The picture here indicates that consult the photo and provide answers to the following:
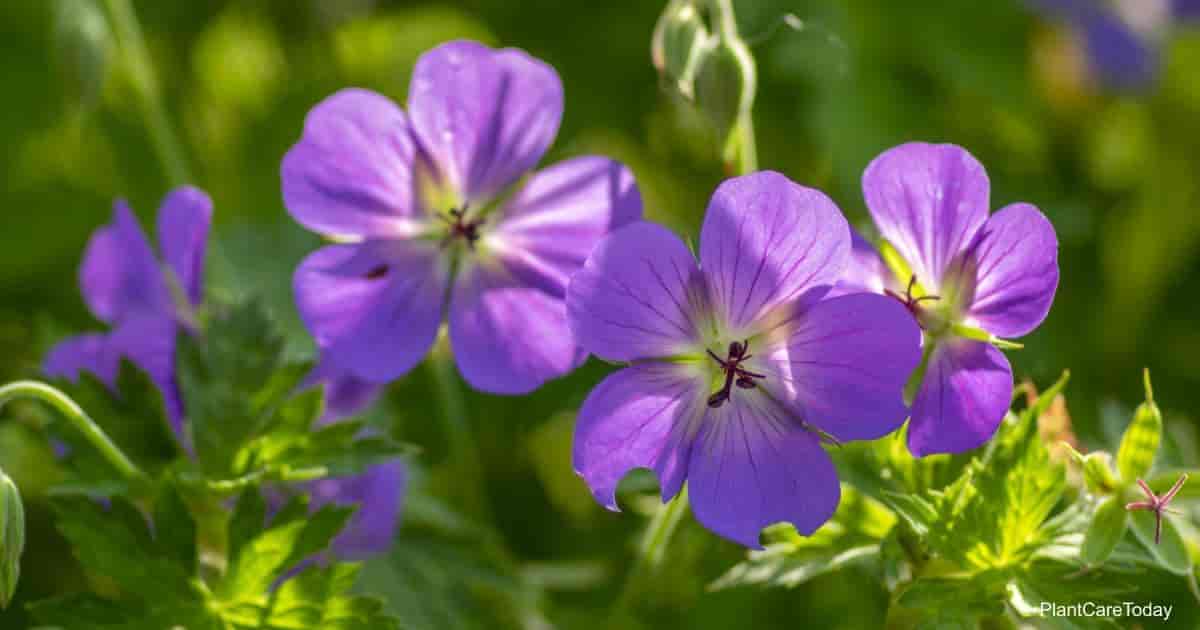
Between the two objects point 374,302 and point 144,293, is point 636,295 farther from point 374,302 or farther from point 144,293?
point 144,293

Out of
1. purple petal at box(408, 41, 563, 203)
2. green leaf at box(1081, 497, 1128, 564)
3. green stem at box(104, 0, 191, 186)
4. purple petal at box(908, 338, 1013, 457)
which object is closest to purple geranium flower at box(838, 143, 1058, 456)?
purple petal at box(908, 338, 1013, 457)

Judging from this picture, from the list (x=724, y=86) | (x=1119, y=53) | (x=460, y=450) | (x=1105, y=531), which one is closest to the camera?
(x=1105, y=531)

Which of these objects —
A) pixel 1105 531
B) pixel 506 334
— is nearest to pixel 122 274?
pixel 506 334

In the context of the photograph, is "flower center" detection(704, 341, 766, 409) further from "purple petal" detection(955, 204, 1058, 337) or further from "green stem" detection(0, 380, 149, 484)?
"green stem" detection(0, 380, 149, 484)

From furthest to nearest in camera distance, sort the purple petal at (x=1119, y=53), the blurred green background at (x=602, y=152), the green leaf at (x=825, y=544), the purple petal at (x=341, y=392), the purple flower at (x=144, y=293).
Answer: the purple petal at (x=1119, y=53) < the blurred green background at (x=602, y=152) < the purple petal at (x=341, y=392) < the purple flower at (x=144, y=293) < the green leaf at (x=825, y=544)

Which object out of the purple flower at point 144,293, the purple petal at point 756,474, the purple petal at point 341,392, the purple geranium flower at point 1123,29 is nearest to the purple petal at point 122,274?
the purple flower at point 144,293

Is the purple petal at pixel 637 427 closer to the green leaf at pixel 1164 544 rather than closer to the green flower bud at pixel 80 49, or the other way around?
the green leaf at pixel 1164 544

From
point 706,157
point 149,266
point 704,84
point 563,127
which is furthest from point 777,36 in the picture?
point 149,266

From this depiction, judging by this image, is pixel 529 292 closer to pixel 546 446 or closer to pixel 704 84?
pixel 704 84
